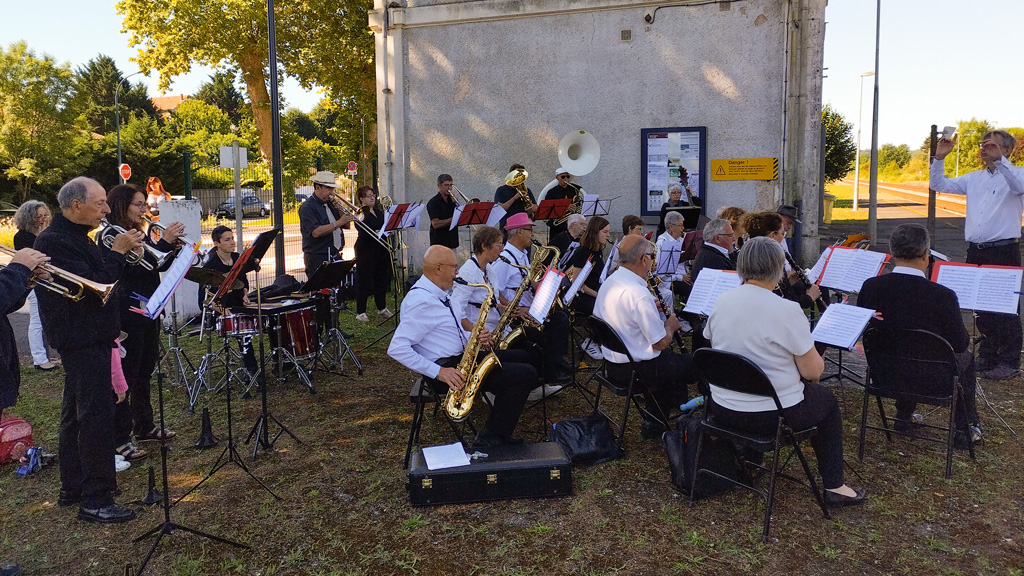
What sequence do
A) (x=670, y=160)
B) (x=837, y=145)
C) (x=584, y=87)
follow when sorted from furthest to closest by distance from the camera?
1. (x=837, y=145)
2. (x=584, y=87)
3. (x=670, y=160)

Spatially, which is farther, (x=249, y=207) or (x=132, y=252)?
(x=249, y=207)

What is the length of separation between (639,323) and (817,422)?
1.25 metres

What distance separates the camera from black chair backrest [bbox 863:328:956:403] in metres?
4.25

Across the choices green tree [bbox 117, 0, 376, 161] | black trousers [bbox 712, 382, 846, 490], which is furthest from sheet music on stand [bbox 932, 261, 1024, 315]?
green tree [bbox 117, 0, 376, 161]

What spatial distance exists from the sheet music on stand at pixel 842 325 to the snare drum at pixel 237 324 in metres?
4.56

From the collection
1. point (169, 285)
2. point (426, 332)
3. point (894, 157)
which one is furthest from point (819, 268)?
point (894, 157)

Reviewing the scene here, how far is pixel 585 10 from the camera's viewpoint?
1082 cm

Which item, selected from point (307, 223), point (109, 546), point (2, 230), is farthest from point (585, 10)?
point (2, 230)

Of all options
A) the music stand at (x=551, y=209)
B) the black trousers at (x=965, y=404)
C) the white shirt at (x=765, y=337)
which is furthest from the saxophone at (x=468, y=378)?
the music stand at (x=551, y=209)

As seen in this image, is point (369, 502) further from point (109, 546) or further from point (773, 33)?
point (773, 33)

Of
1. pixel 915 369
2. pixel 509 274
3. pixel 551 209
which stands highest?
pixel 551 209

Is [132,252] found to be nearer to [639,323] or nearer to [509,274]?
[509,274]

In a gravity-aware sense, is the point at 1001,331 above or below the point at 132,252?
below

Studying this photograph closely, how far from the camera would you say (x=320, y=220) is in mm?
8227
